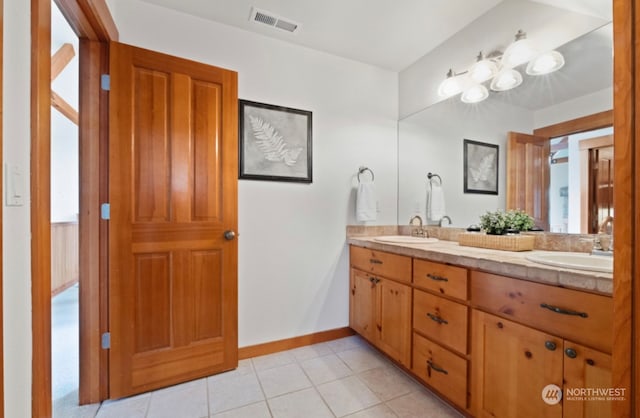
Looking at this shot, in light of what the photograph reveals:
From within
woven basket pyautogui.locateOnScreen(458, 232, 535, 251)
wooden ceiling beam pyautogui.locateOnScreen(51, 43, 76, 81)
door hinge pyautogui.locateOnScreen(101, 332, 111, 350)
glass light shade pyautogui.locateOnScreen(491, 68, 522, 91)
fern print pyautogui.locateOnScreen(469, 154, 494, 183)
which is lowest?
door hinge pyautogui.locateOnScreen(101, 332, 111, 350)

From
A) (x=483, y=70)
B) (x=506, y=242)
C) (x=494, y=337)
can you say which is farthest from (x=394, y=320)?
(x=483, y=70)

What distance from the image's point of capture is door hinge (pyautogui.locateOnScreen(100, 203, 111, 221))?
5.34 feet

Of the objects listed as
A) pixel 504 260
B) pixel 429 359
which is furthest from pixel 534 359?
pixel 429 359

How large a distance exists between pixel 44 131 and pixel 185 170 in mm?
870

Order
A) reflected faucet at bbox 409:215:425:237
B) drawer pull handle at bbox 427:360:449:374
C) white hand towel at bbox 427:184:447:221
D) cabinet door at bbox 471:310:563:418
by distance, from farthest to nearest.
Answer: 1. reflected faucet at bbox 409:215:425:237
2. white hand towel at bbox 427:184:447:221
3. drawer pull handle at bbox 427:360:449:374
4. cabinet door at bbox 471:310:563:418

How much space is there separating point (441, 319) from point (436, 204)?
1.16 meters

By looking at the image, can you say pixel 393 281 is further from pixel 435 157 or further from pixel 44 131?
pixel 44 131

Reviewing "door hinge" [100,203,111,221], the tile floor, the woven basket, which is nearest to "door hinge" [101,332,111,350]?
the tile floor

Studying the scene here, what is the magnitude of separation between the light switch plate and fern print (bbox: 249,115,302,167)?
145 centimetres

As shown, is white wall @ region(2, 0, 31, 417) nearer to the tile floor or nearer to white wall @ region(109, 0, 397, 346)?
the tile floor

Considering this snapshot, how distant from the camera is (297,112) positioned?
228cm

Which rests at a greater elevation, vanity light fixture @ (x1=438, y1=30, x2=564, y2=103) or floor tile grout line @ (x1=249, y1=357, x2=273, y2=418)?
vanity light fixture @ (x1=438, y1=30, x2=564, y2=103)

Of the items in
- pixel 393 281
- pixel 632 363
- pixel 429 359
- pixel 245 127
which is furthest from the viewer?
pixel 245 127

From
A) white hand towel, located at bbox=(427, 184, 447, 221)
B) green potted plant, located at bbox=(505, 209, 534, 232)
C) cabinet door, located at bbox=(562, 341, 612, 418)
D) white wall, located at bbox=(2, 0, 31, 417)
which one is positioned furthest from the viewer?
white hand towel, located at bbox=(427, 184, 447, 221)
